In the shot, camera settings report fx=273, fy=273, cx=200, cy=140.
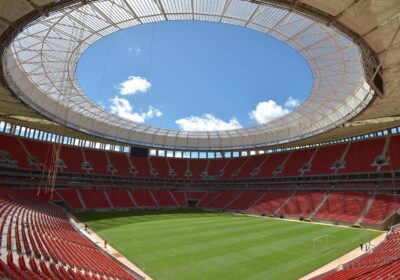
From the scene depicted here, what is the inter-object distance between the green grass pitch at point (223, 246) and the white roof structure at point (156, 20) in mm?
13421

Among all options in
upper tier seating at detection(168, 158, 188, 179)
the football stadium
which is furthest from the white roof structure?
upper tier seating at detection(168, 158, 188, 179)

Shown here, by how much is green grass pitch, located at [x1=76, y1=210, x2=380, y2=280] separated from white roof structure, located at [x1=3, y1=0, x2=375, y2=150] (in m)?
13.4

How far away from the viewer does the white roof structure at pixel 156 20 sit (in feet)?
72.2

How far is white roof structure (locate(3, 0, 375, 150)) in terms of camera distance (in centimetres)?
2202

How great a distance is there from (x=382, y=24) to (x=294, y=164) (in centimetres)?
3908

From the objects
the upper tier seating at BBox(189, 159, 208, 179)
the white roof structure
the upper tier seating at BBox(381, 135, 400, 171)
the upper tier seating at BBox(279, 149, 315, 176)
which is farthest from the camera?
the upper tier seating at BBox(189, 159, 208, 179)

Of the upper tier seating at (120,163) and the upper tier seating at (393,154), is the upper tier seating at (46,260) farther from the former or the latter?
the upper tier seating at (393,154)

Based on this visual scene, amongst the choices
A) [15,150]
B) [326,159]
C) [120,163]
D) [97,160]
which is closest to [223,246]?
[326,159]

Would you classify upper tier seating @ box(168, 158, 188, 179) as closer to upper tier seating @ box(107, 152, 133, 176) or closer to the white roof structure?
upper tier seating @ box(107, 152, 133, 176)

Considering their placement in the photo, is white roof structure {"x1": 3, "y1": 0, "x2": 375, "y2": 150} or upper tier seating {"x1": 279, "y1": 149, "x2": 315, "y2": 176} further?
upper tier seating {"x1": 279, "y1": 149, "x2": 315, "y2": 176}

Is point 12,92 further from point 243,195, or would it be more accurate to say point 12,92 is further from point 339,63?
point 243,195

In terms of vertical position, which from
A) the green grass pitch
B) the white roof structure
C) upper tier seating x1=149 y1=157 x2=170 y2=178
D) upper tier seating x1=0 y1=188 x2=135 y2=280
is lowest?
the green grass pitch

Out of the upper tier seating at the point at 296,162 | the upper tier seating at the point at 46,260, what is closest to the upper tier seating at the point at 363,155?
the upper tier seating at the point at 296,162

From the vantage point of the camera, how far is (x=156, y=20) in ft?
80.9
